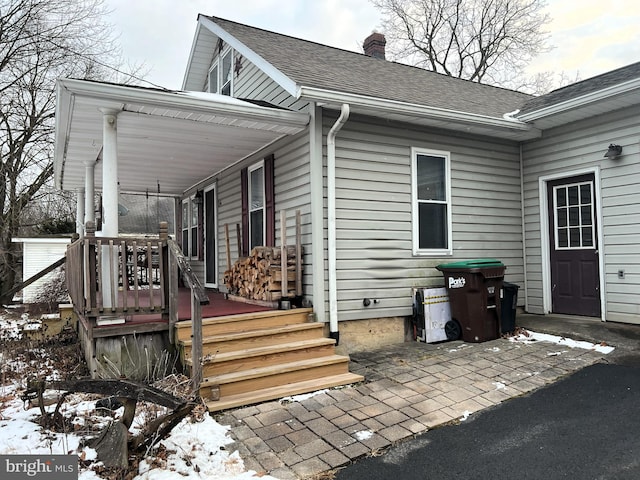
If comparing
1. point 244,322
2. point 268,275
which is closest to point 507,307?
point 268,275

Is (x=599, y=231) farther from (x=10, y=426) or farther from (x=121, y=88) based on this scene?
(x=10, y=426)

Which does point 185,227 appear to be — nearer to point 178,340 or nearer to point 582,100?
point 178,340

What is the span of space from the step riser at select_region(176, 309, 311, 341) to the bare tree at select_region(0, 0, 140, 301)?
40.6 ft

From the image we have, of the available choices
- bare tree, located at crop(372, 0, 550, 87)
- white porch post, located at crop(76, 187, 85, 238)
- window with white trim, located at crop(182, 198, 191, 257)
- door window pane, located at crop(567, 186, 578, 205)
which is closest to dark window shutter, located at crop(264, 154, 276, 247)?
white porch post, located at crop(76, 187, 85, 238)

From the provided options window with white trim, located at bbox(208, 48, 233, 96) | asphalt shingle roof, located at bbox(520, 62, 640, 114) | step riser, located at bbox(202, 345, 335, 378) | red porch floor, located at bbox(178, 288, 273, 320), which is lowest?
Result: step riser, located at bbox(202, 345, 335, 378)

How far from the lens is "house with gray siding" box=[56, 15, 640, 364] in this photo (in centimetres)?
521

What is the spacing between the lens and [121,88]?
428 centimetres

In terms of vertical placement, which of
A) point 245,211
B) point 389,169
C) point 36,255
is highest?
point 389,169

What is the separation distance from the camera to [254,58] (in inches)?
249

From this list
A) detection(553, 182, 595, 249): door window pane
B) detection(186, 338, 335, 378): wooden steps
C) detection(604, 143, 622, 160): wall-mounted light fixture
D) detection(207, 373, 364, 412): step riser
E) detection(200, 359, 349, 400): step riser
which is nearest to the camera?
detection(207, 373, 364, 412): step riser

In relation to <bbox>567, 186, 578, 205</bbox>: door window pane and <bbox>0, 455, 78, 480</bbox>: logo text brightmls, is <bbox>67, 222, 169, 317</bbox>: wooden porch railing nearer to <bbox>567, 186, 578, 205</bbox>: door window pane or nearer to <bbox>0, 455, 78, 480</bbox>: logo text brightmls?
<bbox>0, 455, 78, 480</bbox>: logo text brightmls

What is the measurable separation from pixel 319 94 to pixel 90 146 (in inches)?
130

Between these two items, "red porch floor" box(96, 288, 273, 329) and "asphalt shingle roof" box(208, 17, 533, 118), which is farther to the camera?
"asphalt shingle roof" box(208, 17, 533, 118)

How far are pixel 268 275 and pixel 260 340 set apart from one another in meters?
1.08
